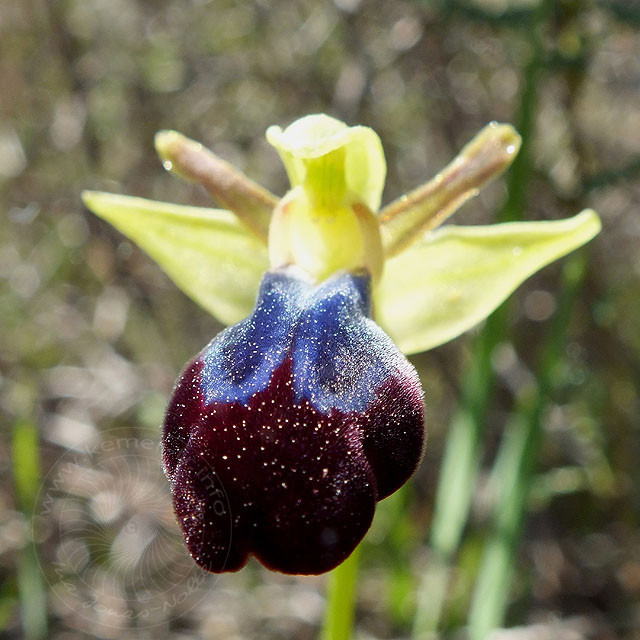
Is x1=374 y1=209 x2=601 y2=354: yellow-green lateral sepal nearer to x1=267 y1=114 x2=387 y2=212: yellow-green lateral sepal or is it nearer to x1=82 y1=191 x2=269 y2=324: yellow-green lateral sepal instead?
x1=267 y1=114 x2=387 y2=212: yellow-green lateral sepal

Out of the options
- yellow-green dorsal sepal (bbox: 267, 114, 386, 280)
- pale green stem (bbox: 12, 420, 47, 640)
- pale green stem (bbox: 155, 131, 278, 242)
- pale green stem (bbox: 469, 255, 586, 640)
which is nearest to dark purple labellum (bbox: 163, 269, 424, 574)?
yellow-green dorsal sepal (bbox: 267, 114, 386, 280)

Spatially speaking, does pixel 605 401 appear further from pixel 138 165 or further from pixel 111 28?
pixel 111 28

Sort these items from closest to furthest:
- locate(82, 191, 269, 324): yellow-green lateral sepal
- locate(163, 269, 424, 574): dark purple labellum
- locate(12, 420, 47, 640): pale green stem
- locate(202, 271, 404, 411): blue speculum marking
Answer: locate(163, 269, 424, 574): dark purple labellum, locate(202, 271, 404, 411): blue speculum marking, locate(82, 191, 269, 324): yellow-green lateral sepal, locate(12, 420, 47, 640): pale green stem

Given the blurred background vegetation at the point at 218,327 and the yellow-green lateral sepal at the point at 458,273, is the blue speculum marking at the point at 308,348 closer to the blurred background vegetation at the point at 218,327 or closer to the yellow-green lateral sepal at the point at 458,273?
the yellow-green lateral sepal at the point at 458,273

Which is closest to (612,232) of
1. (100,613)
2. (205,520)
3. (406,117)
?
(406,117)

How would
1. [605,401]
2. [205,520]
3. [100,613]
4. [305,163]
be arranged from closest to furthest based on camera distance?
[205,520]
[305,163]
[100,613]
[605,401]

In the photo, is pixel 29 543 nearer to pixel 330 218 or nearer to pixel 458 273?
pixel 330 218
